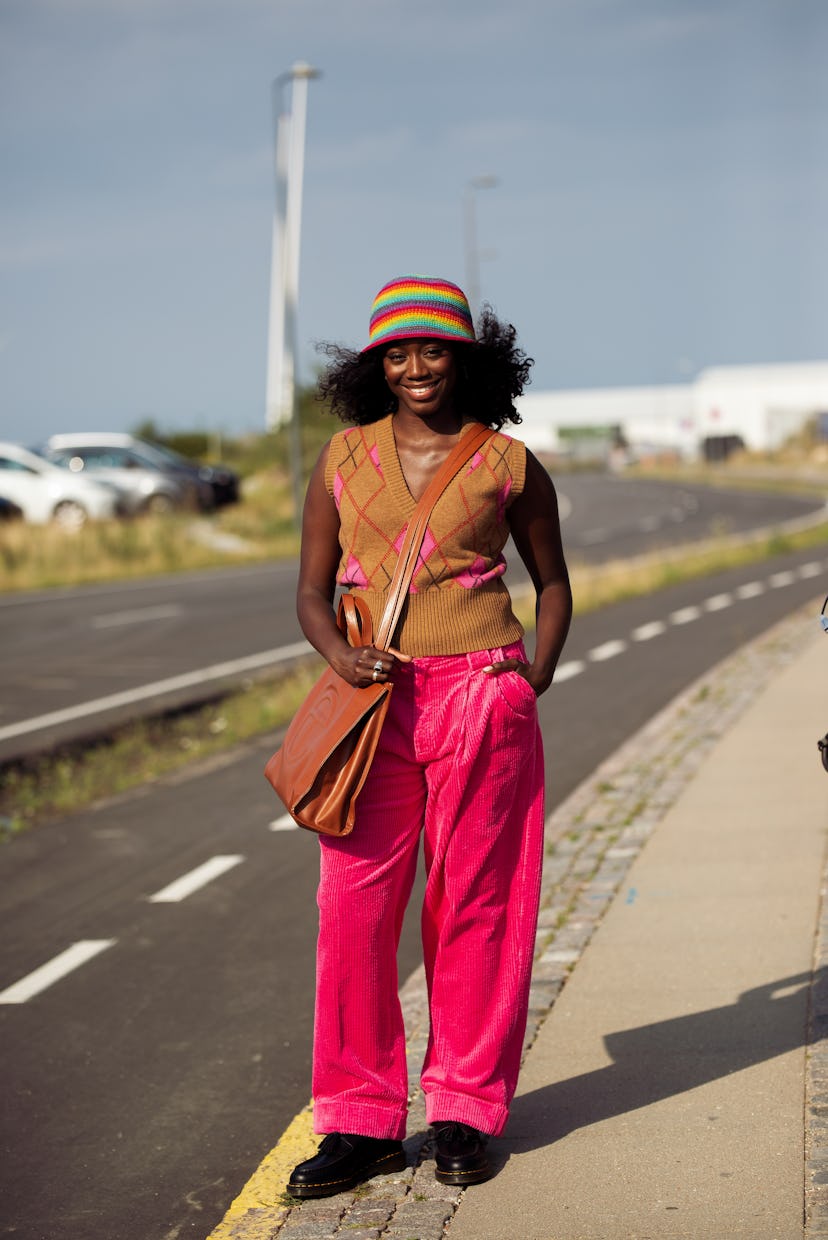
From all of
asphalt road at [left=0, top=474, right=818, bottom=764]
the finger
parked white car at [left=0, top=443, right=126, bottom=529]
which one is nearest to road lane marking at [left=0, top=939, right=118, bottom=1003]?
the finger

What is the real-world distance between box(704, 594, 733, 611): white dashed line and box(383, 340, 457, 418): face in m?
15.0

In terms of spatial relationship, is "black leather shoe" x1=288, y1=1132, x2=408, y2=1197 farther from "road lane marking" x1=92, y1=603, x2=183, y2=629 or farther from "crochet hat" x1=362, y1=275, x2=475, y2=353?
"road lane marking" x1=92, y1=603, x2=183, y2=629

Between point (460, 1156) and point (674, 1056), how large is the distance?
1.03 meters

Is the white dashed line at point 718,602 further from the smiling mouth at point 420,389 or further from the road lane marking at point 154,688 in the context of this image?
the smiling mouth at point 420,389

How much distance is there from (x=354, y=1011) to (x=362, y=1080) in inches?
6.3

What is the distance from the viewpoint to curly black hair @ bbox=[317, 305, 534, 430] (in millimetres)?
4109

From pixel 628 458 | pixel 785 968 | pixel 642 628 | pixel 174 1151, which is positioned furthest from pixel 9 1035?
pixel 628 458

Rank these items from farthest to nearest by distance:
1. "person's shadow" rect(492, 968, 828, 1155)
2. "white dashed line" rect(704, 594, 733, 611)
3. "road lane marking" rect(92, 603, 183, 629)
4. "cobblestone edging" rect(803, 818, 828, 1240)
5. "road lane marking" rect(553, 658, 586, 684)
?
"road lane marking" rect(92, 603, 183, 629) < "white dashed line" rect(704, 594, 733, 611) < "road lane marking" rect(553, 658, 586, 684) < "person's shadow" rect(492, 968, 828, 1155) < "cobblestone edging" rect(803, 818, 828, 1240)

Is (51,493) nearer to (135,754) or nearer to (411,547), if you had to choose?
(135,754)

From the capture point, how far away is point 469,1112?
13.1 ft

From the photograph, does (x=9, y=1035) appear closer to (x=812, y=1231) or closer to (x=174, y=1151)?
(x=174, y=1151)

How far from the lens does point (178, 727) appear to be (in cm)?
1257

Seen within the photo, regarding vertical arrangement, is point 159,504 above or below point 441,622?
below

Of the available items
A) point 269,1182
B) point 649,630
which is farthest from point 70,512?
point 269,1182
